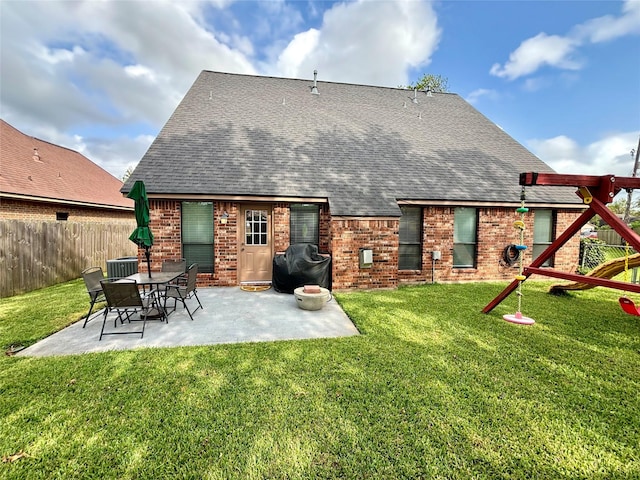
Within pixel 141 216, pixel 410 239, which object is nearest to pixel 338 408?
pixel 141 216

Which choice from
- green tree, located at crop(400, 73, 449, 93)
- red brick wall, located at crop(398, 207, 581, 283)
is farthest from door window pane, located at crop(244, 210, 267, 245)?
green tree, located at crop(400, 73, 449, 93)

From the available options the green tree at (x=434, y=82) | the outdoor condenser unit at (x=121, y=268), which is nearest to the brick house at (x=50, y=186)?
the outdoor condenser unit at (x=121, y=268)

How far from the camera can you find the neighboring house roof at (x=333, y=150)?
7.75 metres

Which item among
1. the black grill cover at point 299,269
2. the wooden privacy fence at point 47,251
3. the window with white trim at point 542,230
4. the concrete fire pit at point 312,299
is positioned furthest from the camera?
the window with white trim at point 542,230

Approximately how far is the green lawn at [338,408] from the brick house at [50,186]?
6.85m

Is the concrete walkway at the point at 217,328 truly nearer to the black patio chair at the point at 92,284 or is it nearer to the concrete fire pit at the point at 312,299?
the concrete fire pit at the point at 312,299

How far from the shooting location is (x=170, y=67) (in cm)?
1381

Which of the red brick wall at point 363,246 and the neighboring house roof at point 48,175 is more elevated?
the neighboring house roof at point 48,175

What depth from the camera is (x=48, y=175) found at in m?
11.3

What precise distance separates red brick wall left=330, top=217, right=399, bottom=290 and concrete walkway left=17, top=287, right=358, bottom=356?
3.84 ft

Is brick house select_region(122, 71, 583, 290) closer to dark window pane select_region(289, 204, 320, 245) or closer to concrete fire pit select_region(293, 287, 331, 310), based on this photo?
dark window pane select_region(289, 204, 320, 245)

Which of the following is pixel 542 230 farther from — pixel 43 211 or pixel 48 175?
pixel 48 175

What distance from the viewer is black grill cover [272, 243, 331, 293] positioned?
702 centimetres

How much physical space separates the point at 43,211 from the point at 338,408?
1252 centimetres
